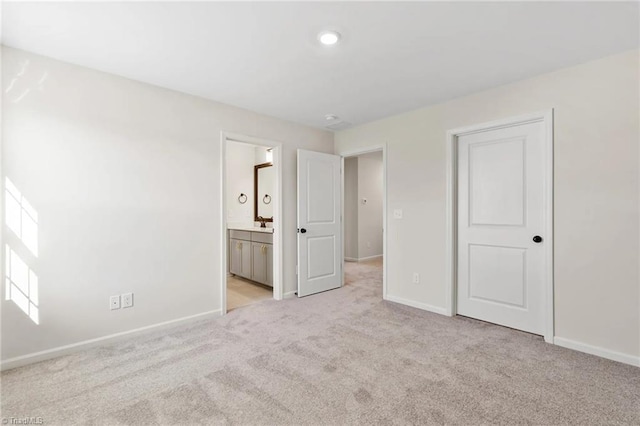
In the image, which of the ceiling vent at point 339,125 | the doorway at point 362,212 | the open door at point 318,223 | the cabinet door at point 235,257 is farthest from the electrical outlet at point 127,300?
the doorway at point 362,212

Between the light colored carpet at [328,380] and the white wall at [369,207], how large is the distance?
4.22 meters

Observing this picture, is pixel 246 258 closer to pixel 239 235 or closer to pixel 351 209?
pixel 239 235

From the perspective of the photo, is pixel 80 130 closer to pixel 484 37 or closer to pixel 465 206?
pixel 484 37

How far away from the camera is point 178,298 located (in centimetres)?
317

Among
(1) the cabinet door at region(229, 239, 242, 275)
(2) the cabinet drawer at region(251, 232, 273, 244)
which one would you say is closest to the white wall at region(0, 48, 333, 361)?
(2) the cabinet drawer at region(251, 232, 273, 244)

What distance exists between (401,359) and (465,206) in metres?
1.83

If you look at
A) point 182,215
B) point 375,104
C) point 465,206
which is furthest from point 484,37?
point 182,215

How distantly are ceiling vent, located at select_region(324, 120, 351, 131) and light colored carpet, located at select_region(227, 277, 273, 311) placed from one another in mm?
2511

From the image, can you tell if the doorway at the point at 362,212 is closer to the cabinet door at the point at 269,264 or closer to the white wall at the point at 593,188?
the cabinet door at the point at 269,264

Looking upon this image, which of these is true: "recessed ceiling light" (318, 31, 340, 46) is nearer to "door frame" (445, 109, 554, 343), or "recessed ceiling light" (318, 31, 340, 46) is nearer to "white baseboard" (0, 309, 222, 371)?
"door frame" (445, 109, 554, 343)

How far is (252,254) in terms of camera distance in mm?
4824

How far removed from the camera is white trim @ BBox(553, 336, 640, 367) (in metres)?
2.36

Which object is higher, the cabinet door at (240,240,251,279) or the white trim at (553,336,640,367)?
→ the cabinet door at (240,240,251,279)

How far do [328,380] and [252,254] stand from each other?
9.73ft
